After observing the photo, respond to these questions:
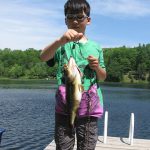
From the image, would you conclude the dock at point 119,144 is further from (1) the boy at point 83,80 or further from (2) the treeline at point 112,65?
(2) the treeline at point 112,65

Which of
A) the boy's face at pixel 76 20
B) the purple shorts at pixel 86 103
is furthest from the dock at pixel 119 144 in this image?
the boy's face at pixel 76 20

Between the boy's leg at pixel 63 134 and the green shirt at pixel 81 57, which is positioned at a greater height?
the green shirt at pixel 81 57

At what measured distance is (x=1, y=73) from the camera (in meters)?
159

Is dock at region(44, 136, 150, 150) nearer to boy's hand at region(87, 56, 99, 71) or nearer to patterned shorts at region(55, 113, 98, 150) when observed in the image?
patterned shorts at region(55, 113, 98, 150)

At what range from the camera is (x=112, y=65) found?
149375 millimetres

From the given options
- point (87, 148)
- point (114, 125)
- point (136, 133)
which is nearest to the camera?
point (87, 148)

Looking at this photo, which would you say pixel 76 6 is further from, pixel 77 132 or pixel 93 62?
pixel 77 132

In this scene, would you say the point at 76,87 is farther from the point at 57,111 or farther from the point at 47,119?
the point at 47,119

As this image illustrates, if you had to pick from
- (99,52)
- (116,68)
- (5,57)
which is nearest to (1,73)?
(5,57)

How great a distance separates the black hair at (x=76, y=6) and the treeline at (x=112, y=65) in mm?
137053

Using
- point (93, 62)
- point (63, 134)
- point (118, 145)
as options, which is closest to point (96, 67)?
point (93, 62)

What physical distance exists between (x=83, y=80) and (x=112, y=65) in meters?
146

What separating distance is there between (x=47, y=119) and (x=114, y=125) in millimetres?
5626

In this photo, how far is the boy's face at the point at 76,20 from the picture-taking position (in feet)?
12.4
